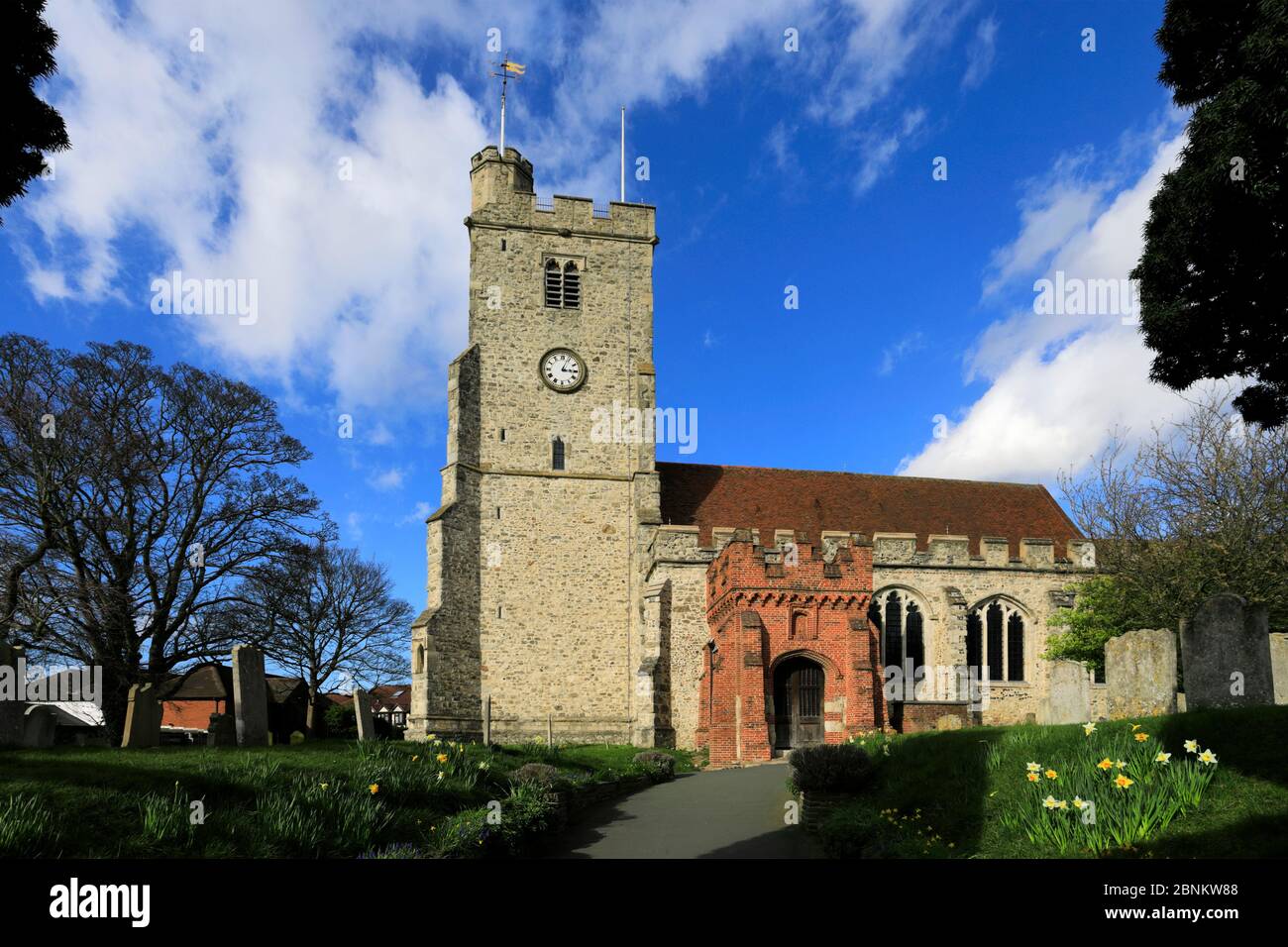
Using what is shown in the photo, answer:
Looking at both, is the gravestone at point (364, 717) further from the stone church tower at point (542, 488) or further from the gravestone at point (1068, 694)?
the stone church tower at point (542, 488)

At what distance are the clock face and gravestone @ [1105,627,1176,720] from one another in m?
20.1

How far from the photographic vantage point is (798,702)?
22688 mm

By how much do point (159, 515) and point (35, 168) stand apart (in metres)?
17.9

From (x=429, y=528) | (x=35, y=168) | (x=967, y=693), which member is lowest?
(x=967, y=693)

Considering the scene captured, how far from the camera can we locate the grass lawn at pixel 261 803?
7.39 meters

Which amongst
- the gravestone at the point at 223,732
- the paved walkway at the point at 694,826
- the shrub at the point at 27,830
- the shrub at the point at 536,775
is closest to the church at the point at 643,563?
Result: the paved walkway at the point at 694,826

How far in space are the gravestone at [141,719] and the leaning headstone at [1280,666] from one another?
51.2 feet

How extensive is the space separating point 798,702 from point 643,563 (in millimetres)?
6799

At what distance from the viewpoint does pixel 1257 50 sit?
814 cm

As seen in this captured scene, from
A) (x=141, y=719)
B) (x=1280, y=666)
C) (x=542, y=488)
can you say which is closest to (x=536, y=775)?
(x=141, y=719)

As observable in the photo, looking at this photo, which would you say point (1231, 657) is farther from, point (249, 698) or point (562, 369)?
point (562, 369)

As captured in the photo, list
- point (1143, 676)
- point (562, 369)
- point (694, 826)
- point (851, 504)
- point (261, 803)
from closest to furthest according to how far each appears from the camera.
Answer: point (261, 803)
point (1143, 676)
point (694, 826)
point (562, 369)
point (851, 504)
